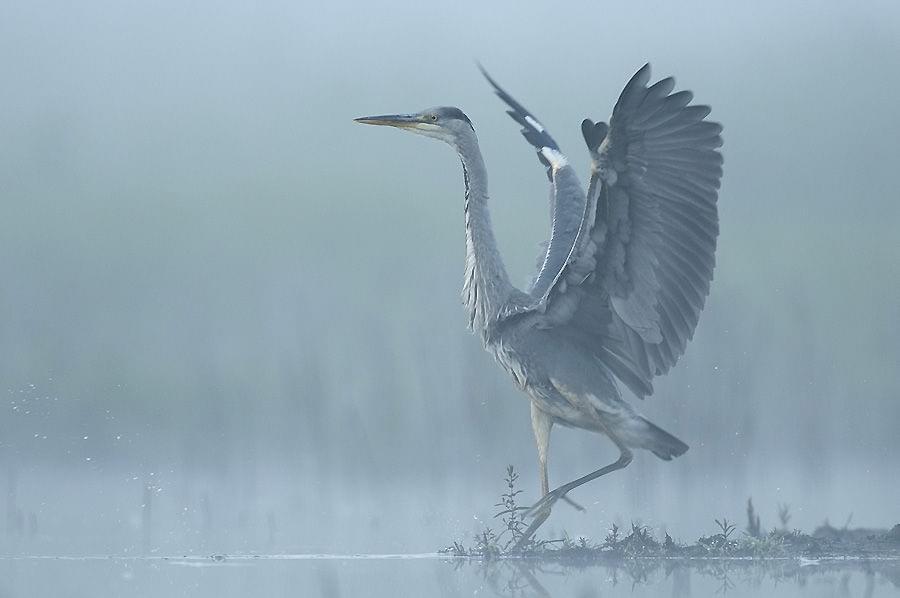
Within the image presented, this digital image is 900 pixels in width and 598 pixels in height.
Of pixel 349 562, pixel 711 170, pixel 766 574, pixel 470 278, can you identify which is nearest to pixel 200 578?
pixel 349 562

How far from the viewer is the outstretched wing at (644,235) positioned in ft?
19.9

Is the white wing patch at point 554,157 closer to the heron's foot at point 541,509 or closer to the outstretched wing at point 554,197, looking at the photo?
the outstretched wing at point 554,197

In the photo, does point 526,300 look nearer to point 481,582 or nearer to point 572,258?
point 572,258

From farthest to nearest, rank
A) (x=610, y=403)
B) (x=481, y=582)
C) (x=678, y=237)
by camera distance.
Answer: (x=610, y=403) < (x=678, y=237) < (x=481, y=582)

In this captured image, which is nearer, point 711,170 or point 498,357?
point 711,170

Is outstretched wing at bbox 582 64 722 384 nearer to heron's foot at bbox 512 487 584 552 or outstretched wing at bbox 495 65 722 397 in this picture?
outstretched wing at bbox 495 65 722 397

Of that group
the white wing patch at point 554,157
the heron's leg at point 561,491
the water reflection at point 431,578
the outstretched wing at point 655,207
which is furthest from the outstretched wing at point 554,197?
the water reflection at point 431,578

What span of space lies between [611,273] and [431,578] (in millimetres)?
1616

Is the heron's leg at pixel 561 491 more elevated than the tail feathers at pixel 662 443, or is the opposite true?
the tail feathers at pixel 662 443

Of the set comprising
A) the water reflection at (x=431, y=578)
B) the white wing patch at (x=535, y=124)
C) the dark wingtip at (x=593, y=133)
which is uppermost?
the white wing patch at (x=535, y=124)

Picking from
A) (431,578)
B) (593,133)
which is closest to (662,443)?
(431,578)

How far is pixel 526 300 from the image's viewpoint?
698 centimetres

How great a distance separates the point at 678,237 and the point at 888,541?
192cm

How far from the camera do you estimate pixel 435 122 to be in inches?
283
